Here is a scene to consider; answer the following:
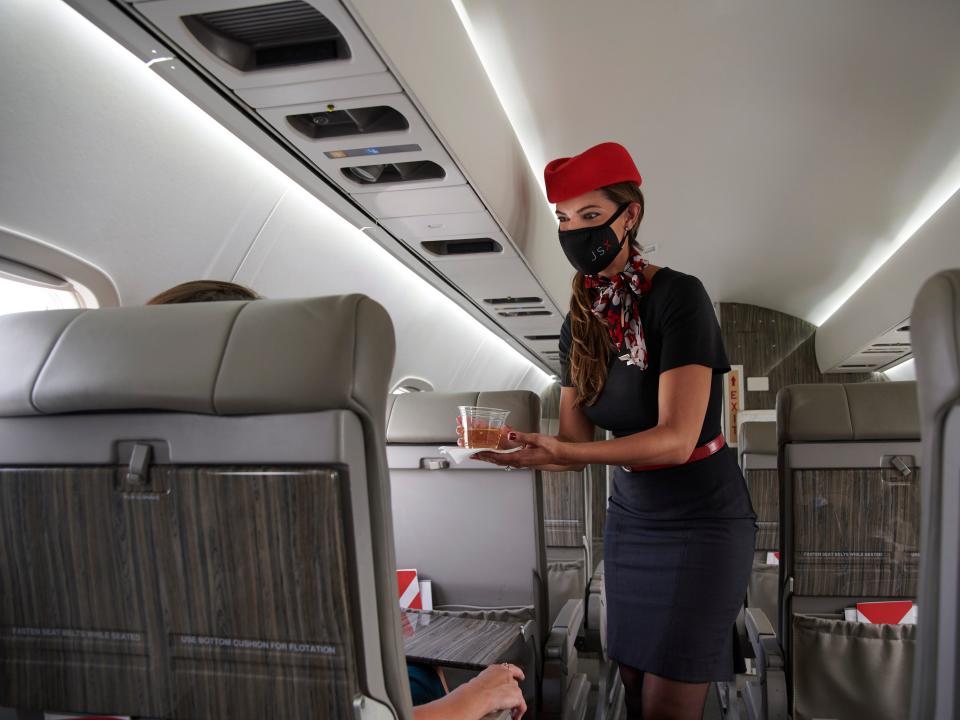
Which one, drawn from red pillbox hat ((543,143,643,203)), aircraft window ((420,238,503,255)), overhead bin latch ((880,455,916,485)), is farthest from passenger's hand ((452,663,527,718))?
aircraft window ((420,238,503,255))

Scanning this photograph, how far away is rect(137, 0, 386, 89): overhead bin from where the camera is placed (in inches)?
77.2

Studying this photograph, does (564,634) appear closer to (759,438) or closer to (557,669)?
(557,669)

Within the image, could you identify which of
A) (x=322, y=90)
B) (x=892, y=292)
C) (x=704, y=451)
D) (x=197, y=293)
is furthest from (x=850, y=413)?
(x=892, y=292)

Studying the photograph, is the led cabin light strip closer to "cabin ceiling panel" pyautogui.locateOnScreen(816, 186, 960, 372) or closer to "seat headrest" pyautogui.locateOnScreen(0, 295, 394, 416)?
"seat headrest" pyautogui.locateOnScreen(0, 295, 394, 416)

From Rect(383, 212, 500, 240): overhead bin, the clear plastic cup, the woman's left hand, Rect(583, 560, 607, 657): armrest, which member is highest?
Rect(383, 212, 500, 240): overhead bin

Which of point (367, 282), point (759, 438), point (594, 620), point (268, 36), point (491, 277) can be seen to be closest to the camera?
point (268, 36)

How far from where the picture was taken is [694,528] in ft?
6.40

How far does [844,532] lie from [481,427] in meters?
1.74

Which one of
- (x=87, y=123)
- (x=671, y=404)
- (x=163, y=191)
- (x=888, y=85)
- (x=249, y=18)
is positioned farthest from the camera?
(x=888, y=85)

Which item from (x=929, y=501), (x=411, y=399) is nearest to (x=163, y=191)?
(x=411, y=399)

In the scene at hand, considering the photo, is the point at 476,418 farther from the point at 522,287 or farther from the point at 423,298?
the point at 423,298

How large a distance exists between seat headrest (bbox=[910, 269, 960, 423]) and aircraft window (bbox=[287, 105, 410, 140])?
A: 202cm

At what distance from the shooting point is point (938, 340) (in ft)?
3.37

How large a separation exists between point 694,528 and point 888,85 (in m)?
3.24
